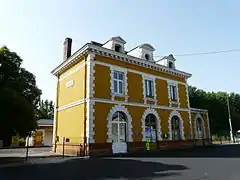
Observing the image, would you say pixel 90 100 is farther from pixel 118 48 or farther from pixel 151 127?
pixel 151 127

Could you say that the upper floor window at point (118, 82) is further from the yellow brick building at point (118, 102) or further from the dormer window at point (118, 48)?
the dormer window at point (118, 48)

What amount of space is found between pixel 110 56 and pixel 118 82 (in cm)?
216

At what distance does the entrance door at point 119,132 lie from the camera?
1608 cm

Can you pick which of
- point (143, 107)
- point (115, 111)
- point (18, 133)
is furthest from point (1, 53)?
point (143, 107)

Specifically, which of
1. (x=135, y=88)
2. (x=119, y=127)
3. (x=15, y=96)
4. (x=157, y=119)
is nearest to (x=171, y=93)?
(x=157, y=119)

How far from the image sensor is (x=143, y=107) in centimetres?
1862

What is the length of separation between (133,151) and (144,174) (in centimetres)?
896

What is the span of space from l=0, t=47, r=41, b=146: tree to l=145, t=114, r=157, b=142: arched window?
9062 mm

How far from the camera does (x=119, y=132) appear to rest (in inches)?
656

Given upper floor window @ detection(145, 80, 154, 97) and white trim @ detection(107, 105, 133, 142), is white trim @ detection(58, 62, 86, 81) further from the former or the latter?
upper floor window @ detection(145, 80, 154, 97)

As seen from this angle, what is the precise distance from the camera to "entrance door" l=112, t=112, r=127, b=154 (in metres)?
16.1

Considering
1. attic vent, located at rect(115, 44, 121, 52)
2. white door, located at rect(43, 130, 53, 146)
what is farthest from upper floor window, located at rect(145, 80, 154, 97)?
white door, located at rect(43, 130, 53, 146)

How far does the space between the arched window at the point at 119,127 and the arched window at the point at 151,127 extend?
245 cm

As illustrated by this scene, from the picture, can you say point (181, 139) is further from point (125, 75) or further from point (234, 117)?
point (234, 117)
